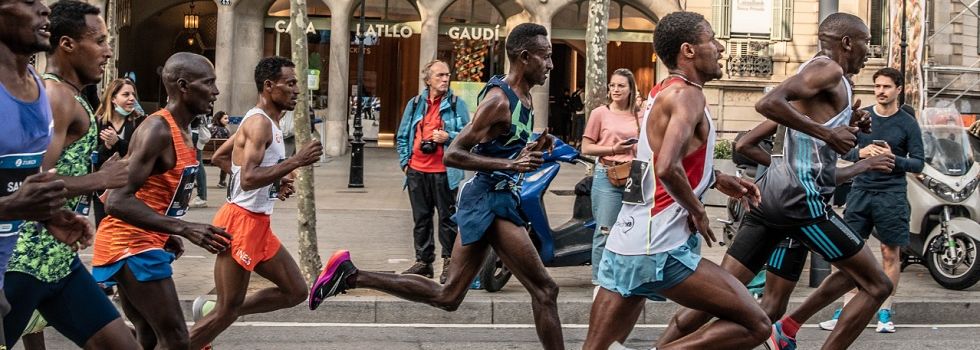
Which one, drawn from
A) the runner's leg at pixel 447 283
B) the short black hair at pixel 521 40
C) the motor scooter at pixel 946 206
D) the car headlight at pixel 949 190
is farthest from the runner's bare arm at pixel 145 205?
the car headlight at pixel 949 190

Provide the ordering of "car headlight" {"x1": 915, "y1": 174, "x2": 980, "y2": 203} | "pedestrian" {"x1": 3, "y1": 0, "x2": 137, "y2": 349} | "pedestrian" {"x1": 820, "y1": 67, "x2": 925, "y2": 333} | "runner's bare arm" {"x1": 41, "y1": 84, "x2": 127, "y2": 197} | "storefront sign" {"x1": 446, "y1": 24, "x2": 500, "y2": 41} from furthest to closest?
"storefront sign" {"x1": 446, "y1": 24, "x2": 500, "y2": 41} < "car headlight" {"x1": 915, "y1": 174, "x2": 980, "y2": 203} < "pedestrian" {"x1": 820, "y1": 67, "x2": 925, "y2": 333} < "pedestrian" {"x1": 3, "y1": 0, "x2": 137, "y2": 349} < "runner's bare arm" {"x1": 41, "y1": 84, "x2": 127, "y2": 197}

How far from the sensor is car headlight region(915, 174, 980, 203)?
10.7 m

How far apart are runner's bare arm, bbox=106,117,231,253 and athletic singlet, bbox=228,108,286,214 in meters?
0.96

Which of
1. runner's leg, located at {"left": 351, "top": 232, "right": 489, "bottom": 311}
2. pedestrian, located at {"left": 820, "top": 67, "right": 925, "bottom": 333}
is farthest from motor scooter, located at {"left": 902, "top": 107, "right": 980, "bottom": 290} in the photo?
runner's leg, located at {"left": 351, "top": 232, "right": 489, "bottom": 311}

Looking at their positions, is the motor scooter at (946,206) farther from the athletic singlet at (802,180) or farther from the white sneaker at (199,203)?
the white sneaker at (199,203)

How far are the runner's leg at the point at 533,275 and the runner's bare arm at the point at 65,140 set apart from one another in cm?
247

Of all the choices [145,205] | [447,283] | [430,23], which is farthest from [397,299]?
[430,23]

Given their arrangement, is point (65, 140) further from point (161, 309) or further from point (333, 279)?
point (333, 279)

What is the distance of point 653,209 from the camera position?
5.57 metres

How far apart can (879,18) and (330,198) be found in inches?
632

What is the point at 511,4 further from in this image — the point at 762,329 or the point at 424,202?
the point at 762,329

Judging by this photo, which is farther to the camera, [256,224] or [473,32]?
[473,32]

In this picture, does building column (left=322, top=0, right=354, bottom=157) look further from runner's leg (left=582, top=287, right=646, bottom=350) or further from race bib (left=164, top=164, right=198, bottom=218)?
runner's leg (left=582, top=287, right=646, bottom=350)

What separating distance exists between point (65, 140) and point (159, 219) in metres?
0.91
